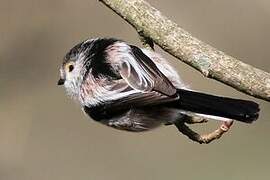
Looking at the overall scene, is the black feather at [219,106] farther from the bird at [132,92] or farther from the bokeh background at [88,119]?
the bokeh background at [88,119]

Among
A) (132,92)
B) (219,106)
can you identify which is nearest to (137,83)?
(132,92)

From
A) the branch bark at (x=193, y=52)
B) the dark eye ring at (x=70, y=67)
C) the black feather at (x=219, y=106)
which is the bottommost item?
the black feather at (x=219, y=106)

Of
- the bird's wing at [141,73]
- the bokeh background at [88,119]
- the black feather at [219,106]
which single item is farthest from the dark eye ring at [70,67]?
the bokeh background at [88,119]

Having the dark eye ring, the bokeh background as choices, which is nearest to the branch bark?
the dark eye ring

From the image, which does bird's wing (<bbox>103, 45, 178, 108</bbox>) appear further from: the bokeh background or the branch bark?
the bokeh background

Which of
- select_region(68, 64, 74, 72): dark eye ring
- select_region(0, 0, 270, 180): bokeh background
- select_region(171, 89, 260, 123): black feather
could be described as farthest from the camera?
select_region(0, 0, 270, 180): bokeh background

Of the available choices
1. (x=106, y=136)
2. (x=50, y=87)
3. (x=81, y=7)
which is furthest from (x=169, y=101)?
(x=81, y=7)
